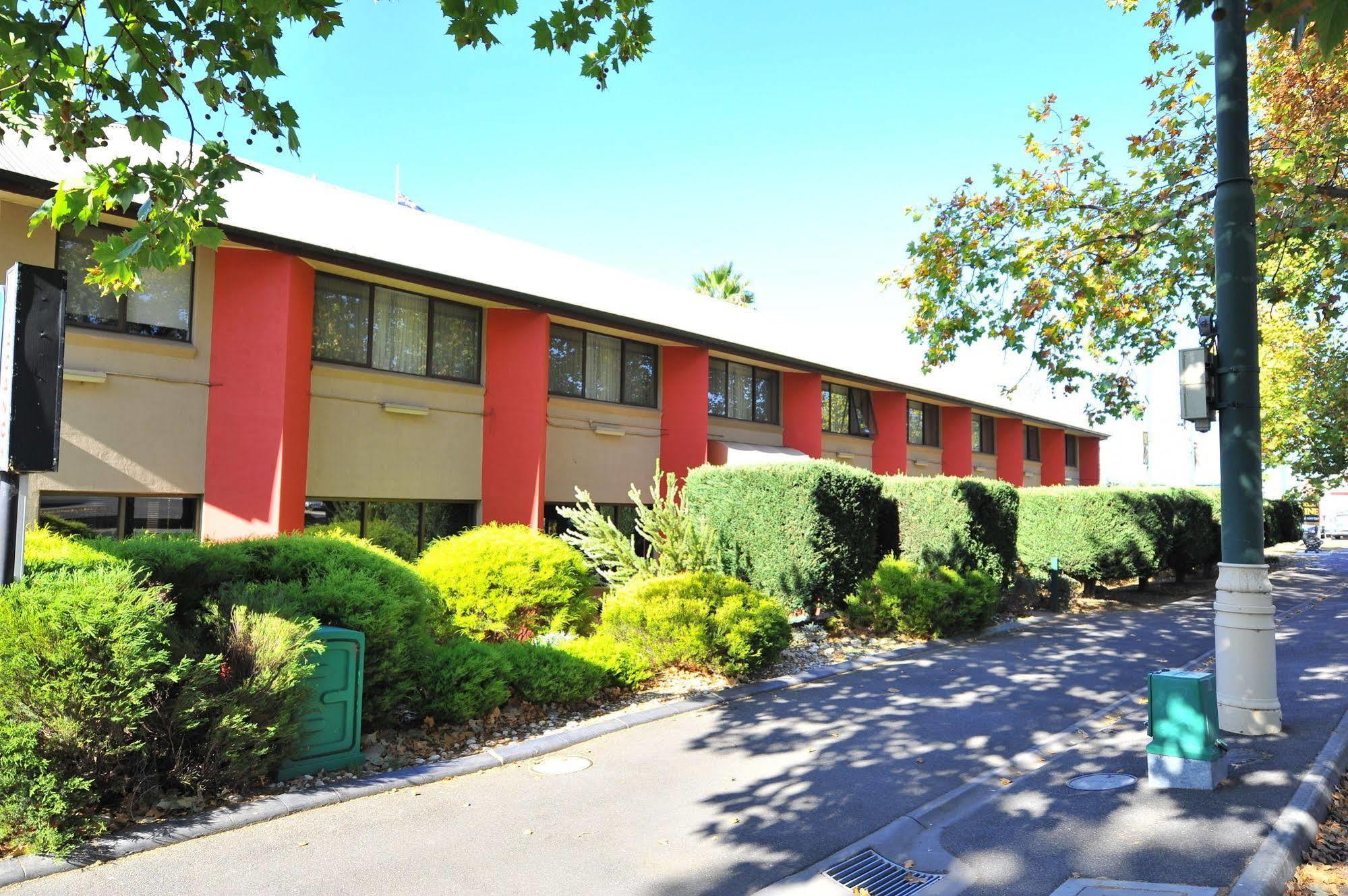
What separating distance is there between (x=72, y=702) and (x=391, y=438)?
30.9 ft

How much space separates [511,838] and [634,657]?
3885 millimetres

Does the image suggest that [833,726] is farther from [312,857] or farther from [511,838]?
[312,857]

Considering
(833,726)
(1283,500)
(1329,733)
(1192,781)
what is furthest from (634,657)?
(1283,500)

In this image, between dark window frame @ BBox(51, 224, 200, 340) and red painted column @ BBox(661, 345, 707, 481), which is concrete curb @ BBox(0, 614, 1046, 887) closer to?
dark window frame @ BBox(51, 224, 200, 340)

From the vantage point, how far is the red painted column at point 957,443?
95.0 feet

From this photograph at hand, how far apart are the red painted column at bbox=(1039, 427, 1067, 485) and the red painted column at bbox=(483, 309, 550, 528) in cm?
2835

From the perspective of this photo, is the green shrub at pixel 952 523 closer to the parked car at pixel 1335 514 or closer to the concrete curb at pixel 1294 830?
the concrete curb at pixel 1294 830

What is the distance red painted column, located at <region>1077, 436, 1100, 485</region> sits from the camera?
40.6 metres

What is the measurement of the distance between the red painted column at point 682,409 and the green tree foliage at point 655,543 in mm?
4998

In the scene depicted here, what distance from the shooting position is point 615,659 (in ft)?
29.2

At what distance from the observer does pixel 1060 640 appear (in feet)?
43.1

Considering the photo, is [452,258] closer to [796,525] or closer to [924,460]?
[796,525]

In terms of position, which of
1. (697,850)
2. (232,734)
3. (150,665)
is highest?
(150,665)

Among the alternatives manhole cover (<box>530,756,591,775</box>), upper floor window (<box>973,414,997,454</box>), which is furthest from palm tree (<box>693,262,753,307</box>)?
manhole cover (<box>530,756,591,775</box>)
